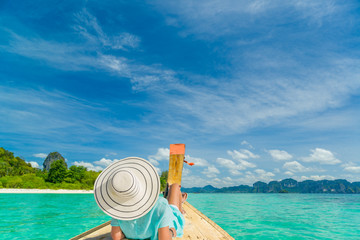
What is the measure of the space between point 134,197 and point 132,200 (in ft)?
0.12

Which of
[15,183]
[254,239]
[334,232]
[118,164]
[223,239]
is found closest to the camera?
[118,164]

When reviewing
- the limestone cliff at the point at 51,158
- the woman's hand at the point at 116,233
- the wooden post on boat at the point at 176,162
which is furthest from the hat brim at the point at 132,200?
the limestone cliff at the point at 51,158

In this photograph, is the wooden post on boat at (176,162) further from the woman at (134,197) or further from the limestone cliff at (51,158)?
the limestone cliff at (51,158)

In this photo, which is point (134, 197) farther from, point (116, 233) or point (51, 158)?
point (51, 158)

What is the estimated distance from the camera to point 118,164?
2227 millimetres

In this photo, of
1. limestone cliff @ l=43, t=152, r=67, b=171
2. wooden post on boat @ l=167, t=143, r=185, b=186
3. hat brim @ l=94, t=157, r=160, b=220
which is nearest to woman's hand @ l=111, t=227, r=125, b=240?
hat brim @ l=94, t=157, r=160, b=220

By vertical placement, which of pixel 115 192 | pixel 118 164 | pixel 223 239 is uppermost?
pixel 118 164

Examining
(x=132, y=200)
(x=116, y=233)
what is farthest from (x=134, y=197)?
(x=116, y=233)

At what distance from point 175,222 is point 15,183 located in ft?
140

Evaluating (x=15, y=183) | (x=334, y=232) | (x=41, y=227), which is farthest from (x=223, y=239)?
(x=15, y=183)

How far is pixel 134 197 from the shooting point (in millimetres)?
2002

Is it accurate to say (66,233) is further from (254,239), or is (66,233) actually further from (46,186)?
(46,186)

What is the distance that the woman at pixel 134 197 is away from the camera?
6.41 feet

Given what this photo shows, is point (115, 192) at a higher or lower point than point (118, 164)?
lower
